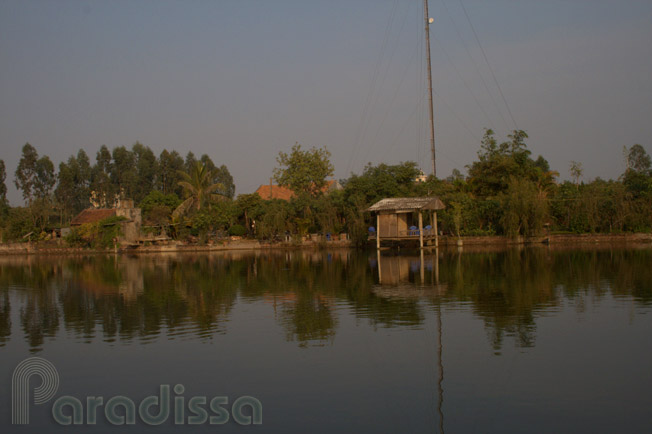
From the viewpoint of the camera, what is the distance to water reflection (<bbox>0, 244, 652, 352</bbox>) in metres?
11.1

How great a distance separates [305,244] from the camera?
38688 mm

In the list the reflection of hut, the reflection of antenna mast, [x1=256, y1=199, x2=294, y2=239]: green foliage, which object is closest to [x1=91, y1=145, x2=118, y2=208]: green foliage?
[x1=256, y1=199, x2=294, y2=239]: green foliage

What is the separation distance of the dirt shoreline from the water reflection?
995cm

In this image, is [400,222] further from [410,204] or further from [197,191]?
[197,191]

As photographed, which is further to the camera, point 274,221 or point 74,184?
point 74,184

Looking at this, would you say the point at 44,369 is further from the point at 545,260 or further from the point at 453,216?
the point at 453,216

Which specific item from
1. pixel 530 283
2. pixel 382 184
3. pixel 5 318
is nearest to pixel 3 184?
pixel 382 184

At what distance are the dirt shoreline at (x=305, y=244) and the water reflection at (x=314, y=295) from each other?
995 centimetres

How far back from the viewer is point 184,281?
19656mm

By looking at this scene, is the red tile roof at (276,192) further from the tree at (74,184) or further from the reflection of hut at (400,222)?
the reflection of hut at (400,222)

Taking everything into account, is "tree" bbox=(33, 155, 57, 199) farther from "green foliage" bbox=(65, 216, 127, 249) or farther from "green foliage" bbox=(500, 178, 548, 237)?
"green foliage" bbox=(500, 178, 548, 237)

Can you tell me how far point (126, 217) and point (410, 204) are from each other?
22.4 meters

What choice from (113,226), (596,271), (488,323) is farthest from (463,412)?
(113,226)

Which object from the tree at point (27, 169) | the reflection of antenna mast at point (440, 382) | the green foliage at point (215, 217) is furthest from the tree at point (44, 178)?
the reflection of antenna mast at point (440, 382)
